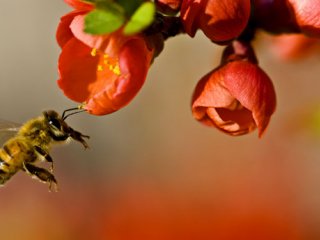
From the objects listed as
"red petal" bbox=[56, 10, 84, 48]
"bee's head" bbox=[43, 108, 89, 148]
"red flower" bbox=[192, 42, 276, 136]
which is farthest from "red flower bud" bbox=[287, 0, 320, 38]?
"bee's head" bbox=[43, 108, 89, 148]

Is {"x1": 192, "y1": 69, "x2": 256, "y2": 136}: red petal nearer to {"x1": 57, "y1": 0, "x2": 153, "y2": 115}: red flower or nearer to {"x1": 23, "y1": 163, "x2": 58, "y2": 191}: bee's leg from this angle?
{"x1": 57, "y1": 0, "x2": 153, "y2": 115}: red flower

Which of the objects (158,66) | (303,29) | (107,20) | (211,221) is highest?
(107,20)

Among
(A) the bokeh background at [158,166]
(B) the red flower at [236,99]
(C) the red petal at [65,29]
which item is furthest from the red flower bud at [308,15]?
(A) the bokeh background at [158,166]

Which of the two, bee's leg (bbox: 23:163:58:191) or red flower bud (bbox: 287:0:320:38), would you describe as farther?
bee's leg (bbox: 23:163:58:191)

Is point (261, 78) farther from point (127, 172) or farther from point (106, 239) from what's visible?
point (127, 172)

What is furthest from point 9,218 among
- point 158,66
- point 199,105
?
point 199,105

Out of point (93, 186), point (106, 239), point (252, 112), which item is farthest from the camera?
point (93, 186)

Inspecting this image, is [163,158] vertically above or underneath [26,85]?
underneath

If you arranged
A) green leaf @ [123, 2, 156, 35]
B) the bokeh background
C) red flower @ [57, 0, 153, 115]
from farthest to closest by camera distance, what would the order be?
the bokeh background
red flower @ [57, 0, 153, 115]
green leaf @ [123, 2, 156, 35]
